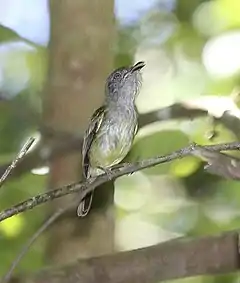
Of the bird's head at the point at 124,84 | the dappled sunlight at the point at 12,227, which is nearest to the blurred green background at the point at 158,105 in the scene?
the dappled sunlight at the point at 12,227

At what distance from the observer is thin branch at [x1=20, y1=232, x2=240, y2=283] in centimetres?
65

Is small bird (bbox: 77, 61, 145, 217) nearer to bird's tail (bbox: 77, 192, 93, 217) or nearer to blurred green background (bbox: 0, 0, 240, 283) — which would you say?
bird's tail (bbox: 77, 192, 93, 217)

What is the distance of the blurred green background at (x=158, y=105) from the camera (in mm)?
831

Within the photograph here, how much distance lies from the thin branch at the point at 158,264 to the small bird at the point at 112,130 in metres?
0.06

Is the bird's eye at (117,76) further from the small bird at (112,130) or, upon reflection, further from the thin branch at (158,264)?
the thin branch at (158,264)

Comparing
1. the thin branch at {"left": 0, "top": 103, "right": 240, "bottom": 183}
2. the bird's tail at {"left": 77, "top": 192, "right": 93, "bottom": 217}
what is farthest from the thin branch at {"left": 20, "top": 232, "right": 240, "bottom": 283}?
the thin branch at {"left": 0, "top": 103, "right": 240, "bottom": 183}

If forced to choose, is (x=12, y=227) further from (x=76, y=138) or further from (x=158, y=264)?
(x=158, y=264)

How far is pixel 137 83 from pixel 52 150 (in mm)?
159

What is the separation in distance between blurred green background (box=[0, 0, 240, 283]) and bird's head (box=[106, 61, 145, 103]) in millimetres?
126

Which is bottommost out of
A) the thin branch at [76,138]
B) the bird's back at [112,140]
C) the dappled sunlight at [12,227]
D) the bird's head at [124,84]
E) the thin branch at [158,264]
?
the dappled sunlight at [12,227]

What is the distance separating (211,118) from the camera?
0.81 meters

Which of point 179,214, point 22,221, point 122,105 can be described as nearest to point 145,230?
A: point 179,214

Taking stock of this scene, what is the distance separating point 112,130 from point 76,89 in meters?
0.13

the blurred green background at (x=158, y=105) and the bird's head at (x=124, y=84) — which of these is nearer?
the bird's head at (x=124, y=84)
